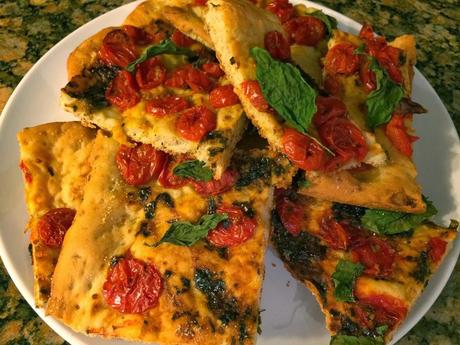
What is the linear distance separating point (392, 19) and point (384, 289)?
4.07 meters

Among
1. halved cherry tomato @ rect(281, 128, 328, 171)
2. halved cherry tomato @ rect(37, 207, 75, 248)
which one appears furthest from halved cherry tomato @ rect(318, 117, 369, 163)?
halved cherry tomato @ rect(37, 207, 75, 248)

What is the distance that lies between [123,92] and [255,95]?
3.93 ft

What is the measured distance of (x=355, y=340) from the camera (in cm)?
393

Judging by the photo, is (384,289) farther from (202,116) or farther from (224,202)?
(202,116)

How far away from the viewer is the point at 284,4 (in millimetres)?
5164

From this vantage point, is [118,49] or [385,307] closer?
[385,307]

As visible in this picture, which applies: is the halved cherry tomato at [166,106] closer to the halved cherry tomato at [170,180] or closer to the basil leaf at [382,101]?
the halved cherry tomato at [170,180]

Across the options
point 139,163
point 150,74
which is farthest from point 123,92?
point 139,163

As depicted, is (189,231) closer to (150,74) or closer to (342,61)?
(150,74)

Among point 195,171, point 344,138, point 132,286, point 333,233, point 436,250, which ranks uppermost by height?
point 344,138

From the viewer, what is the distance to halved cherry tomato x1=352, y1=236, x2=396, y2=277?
415 centimetres

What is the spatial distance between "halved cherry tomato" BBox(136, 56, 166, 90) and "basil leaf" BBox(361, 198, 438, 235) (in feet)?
6.88

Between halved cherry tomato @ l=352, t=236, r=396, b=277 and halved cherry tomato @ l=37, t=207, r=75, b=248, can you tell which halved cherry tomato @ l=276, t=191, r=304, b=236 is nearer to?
halved cherry tomato @ l=352, t=236, r=396, b=277

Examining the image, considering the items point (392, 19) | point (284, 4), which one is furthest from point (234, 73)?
point (392, 19)
